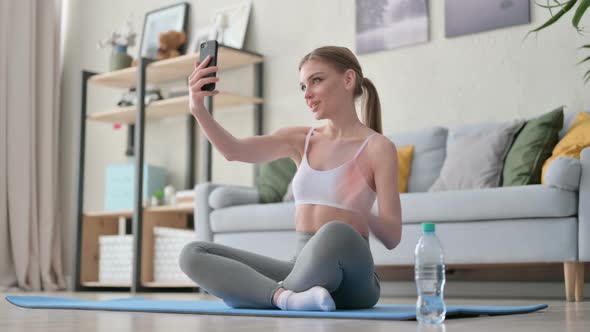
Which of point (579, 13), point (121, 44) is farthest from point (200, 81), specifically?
point (121, 44)

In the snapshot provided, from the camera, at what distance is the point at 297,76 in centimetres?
489

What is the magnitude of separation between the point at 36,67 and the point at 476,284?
3.41m

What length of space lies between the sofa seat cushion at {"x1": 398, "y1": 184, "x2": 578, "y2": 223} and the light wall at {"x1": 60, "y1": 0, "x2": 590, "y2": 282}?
885 millimetres

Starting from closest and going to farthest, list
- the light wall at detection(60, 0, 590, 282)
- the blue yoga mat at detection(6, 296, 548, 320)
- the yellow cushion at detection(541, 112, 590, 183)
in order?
1. the blue yoga mat at detection(6, 296, 548, 320)
2. the yellow cushion at detection(541, 112, 590, 183)
3. the light wall at detection(60, 0, 590, 282)

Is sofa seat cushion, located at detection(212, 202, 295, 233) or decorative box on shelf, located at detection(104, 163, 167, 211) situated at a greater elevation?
decorative box on shelf, located at detection(104, 163, 167, 211)

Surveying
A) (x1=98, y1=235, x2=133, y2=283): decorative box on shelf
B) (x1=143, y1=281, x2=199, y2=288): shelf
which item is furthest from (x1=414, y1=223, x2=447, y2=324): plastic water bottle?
(x1=98, y1=235, x2=133, y2=283): decorative box on shelf

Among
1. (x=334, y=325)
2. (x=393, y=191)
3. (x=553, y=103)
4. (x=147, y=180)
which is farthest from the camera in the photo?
(x=147, y=180)

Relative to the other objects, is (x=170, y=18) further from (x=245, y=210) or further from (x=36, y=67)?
(x=245, y=210)

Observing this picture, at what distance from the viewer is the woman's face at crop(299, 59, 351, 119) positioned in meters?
2.15

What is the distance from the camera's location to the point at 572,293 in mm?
3064

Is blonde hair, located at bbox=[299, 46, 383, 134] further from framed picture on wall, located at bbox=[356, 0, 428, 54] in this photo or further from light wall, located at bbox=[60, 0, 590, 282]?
framed picture on wall, located at bbox=[356, 0, 428, 54]

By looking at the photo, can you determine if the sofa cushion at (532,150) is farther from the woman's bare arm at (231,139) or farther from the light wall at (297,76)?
the woman's bare arm at (231,139)

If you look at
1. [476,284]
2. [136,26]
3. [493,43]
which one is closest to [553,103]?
[493,43]

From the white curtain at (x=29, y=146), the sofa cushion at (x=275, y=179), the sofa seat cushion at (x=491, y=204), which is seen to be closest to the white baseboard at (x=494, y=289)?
the sofa seat cushion at (x=491, y=204)
